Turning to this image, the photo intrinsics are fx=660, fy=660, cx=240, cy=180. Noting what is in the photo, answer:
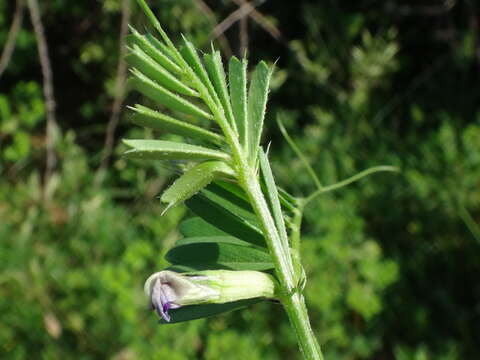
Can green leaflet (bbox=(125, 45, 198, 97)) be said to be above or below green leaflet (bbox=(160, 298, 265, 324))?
above

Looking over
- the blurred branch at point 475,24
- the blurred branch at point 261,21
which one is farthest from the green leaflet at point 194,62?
the blurred branch at point 475,24

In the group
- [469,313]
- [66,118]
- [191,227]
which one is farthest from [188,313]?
[66,118]

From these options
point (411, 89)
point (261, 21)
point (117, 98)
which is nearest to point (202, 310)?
point (117, 98)

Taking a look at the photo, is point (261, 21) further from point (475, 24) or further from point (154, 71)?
point (154, 71)

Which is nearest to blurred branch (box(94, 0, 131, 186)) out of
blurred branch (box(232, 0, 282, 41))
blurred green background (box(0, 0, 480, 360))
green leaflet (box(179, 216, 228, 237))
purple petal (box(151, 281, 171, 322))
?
blurred green background (box(0, 0, 480, 360))

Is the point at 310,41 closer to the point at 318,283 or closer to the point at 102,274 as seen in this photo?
the point at 318,283

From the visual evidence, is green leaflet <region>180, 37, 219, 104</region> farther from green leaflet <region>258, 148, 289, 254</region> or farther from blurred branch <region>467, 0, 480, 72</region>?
blurred branch <region>467, 0, 480, 72</region>
